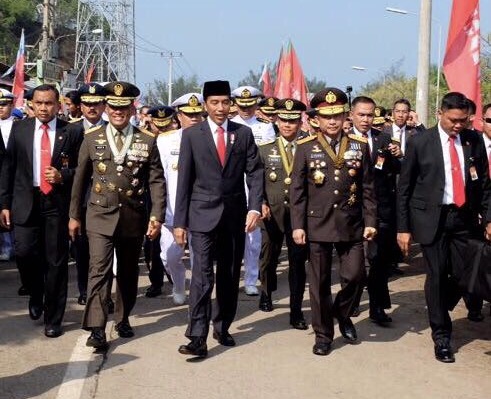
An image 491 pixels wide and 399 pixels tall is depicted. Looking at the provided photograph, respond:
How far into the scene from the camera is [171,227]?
8.05 m

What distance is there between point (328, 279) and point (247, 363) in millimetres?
1002

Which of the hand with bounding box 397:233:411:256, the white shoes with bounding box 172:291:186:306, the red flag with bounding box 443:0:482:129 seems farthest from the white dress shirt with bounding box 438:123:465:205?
the white shoes with bounding box 172:291:186:306

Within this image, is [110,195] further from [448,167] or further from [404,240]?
[448,167]

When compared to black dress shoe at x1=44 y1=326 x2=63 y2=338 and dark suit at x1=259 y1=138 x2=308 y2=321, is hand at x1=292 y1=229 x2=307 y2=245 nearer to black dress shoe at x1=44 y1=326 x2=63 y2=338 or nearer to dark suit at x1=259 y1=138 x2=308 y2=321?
dark suit at x1=259 y1=138 x2=308 y2=321

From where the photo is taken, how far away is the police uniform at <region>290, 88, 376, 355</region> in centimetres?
630

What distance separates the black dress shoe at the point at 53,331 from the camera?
6.59 metres

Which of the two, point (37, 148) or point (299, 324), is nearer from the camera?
point (37, 148)

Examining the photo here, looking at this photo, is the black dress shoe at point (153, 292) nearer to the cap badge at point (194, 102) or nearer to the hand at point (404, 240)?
the cap badge at point (194, 102)

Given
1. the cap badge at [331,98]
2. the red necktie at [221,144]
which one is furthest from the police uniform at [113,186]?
the cap badge at [331,98]

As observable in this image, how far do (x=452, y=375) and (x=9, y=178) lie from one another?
3.96 metres

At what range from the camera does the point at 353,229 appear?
6355mm

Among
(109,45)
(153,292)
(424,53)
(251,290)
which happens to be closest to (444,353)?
(251,290)

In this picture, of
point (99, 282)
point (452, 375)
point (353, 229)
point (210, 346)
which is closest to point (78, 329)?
point (99, 282)

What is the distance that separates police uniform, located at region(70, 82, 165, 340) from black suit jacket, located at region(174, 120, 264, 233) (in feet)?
1.00
